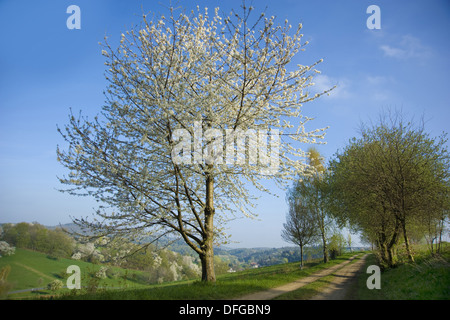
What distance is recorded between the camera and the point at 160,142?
8375 mm

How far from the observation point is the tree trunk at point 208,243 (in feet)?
31.1

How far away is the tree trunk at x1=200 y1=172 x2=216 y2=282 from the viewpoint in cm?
949

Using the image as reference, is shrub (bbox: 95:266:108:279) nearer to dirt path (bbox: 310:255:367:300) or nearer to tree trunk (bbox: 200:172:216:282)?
tree trunk (bbox: 200:172:216:282)

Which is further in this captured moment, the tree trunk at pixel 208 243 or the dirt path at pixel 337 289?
the dirt path at pixel 337 289

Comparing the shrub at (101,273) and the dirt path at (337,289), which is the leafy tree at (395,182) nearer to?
the dirt path at (337,289)

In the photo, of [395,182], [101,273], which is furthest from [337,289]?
[101,273]

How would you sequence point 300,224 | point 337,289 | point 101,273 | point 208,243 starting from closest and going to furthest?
1. point 101,273
2. point 208,243
3. point 337,289
4. point 300,224

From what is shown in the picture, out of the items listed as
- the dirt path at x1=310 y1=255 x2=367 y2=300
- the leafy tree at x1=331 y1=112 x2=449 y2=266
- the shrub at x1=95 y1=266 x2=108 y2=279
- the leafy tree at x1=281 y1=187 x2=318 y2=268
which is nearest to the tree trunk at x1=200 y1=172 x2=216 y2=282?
the shrub at x1=95 y1=266 x2=108 y2=279

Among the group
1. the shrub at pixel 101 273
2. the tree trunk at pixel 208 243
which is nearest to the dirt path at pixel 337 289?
the tree trunk at pixel 208 243

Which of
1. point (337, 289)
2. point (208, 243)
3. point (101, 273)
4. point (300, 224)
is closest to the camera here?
point (101, 273)

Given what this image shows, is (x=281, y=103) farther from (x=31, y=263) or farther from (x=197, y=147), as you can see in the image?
(x=31, y=263)

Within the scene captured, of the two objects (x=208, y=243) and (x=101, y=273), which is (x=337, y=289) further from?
(x=101, y=273)

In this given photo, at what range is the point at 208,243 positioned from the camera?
959 centimetres
